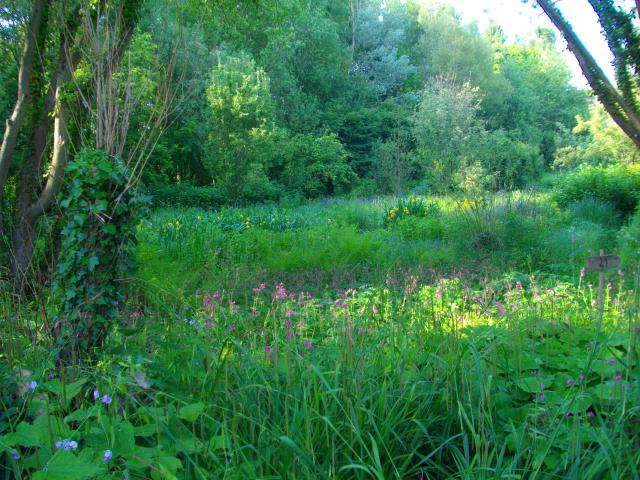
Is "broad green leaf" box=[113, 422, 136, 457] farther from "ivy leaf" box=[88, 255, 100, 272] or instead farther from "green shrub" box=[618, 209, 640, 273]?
"green shrub" box=[618, 209, 640, 273]

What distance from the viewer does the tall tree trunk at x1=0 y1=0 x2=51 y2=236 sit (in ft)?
15.4

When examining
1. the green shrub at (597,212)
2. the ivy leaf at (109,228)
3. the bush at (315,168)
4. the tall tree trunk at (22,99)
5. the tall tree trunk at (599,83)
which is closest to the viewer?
the tall tree trunk at (599,83)

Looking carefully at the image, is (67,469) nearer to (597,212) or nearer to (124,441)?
(124,441)

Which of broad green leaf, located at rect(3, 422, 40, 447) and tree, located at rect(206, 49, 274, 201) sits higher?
tree, located at rect(206, 49, 274, 201)

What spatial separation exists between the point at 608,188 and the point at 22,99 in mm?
12811

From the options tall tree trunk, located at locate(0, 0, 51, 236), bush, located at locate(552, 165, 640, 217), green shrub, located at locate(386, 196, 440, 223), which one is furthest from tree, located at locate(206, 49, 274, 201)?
tall tree trunk, located at locate(0, 0, 51, 236)

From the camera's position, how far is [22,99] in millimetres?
4852

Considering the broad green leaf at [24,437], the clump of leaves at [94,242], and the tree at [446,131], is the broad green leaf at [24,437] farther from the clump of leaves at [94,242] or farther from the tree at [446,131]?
the tree at [446,131]

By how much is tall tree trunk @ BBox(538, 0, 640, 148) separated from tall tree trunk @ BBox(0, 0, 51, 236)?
4174 mm

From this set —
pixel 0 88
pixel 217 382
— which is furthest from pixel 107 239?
pixel 0 88

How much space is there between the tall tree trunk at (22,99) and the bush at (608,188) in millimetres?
11994

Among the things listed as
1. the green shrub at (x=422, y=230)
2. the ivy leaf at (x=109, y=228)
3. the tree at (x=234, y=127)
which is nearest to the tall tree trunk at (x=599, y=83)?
the ivy leaf at (x=109, y=228)

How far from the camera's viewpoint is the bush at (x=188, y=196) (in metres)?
20.2

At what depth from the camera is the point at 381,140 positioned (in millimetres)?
30578
